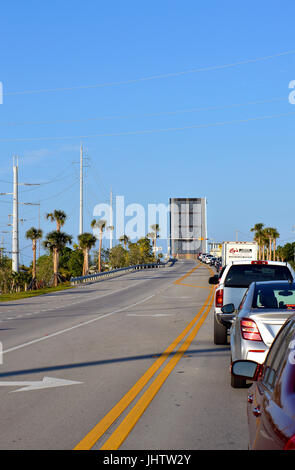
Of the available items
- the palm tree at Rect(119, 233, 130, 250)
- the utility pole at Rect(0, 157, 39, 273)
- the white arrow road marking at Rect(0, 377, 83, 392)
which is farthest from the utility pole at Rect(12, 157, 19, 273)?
the palm tree at Rect(119, 233, 130, 250)

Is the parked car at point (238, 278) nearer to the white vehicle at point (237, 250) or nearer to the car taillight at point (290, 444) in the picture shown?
the car taillight at point (290, 444)

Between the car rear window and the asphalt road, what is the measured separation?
1.49 meters

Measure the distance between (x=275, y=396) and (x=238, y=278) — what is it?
10730 mm

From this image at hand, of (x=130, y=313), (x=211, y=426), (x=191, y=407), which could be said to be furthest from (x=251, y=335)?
(x=130, y=313)

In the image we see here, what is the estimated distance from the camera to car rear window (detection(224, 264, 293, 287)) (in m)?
14.1

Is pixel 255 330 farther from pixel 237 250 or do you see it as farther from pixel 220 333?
pixel 237 250

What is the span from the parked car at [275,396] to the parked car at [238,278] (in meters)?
9.15

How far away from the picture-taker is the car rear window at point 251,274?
14125 mm

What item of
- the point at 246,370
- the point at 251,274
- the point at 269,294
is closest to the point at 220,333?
the point at 251,274

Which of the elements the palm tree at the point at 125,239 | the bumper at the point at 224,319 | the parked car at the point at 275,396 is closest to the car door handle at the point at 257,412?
the parked car at the point at 275,396

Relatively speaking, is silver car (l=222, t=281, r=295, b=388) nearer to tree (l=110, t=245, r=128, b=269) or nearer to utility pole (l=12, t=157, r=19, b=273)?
utility pole (l=12, t=157, r=19, b=273)

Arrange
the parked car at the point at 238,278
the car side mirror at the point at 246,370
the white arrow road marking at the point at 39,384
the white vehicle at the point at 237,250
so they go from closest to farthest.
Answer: the car side mirror at the point at 246,370 → the white arrow road marking at the point at 39,384 → the parked car at the point at 238,278 → the white vehicle at the point at 237,250
